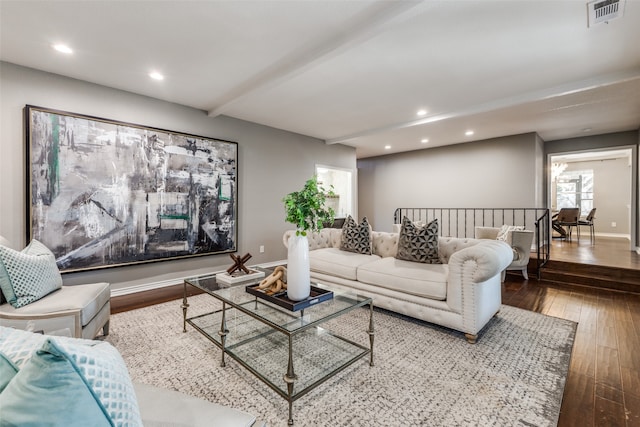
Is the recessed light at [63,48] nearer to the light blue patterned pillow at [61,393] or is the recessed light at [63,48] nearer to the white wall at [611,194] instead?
the light blue patterned pillow at [61,393]

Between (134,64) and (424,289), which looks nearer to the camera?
(424,289)

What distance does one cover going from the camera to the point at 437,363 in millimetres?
2051

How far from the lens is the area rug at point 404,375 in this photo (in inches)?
61.7

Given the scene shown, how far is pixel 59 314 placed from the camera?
188 cm

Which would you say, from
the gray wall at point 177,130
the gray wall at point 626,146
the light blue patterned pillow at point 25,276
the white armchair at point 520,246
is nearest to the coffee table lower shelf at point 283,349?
the light blue patterned pillow at point 25,276

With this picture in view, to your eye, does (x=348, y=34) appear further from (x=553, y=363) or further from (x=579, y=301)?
(x=579, y=301)

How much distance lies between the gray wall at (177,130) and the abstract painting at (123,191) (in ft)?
0.42

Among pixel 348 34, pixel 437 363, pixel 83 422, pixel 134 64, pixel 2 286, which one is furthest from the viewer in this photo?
pixel 134 64

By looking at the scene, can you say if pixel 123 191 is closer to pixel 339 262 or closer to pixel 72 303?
pixel 72 303

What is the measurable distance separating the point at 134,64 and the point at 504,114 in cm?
505

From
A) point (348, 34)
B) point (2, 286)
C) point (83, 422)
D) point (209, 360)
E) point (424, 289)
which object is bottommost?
point (209, 360)

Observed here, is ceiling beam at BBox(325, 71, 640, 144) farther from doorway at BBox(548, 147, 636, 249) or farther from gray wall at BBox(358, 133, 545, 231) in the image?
doorway at BBox(548, 147, 636, 249)

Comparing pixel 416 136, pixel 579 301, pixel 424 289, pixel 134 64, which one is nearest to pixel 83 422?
pixel 424 289

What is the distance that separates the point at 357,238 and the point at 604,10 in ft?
9.60
